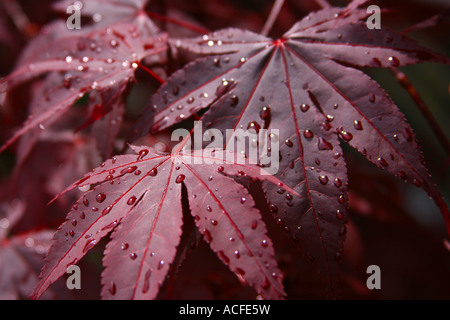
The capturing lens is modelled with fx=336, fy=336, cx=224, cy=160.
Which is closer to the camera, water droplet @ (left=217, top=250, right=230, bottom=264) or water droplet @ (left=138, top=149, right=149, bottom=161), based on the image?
water droplet @ (left=217, top=250, right=230, bottom=264)

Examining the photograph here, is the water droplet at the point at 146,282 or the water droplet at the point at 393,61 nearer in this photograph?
the water droplet at the point at 146,282

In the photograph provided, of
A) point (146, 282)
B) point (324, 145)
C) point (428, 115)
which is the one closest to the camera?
point (146, 282)

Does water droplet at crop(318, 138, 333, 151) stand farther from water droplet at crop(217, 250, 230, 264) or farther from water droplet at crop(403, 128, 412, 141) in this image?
water droplet at crop(217, 250, 230, 264)

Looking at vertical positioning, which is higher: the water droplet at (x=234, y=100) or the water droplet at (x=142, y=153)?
the water droplet at (x=234, y=100)

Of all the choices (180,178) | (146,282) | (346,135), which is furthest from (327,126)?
(146,282)

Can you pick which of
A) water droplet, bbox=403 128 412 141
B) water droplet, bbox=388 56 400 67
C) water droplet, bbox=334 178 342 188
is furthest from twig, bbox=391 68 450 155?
water droplet, bbox=334 178 342 188

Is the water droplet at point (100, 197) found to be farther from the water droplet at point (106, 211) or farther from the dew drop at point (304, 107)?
the dew drop at point (304, 107)

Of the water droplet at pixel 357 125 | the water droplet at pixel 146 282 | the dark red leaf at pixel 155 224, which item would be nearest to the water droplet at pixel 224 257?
the dark red leaf at pixel 155 224

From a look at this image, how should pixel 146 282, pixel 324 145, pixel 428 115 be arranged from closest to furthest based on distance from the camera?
pixel 146 282 < pixel 324 145 < pixel 428 115

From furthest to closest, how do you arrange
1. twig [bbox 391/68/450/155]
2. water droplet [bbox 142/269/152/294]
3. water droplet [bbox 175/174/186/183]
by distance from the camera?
1. twig [bbox 391/68/450/155]
2. water droplet [bbox 175/174/186/183]
3. water droplet [bbox 142/269/152/294]

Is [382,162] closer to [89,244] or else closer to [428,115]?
[428,115]

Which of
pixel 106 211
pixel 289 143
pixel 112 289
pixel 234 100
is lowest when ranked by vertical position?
pixel 112 289

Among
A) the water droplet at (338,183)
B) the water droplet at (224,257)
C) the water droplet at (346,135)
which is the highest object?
the water droplet at (346,135)
